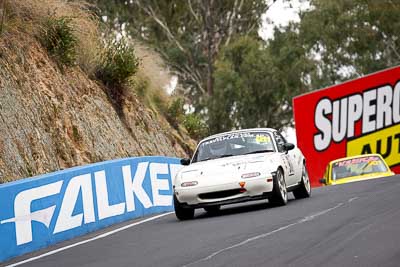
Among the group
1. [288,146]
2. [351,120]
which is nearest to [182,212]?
[288,146]

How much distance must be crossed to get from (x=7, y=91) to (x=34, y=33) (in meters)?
3.44

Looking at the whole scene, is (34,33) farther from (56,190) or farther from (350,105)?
(350,105)

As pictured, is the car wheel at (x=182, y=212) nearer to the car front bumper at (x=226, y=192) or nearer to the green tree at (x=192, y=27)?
the car front bumper at (x=226, y=192)

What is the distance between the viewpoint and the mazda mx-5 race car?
14.2 m

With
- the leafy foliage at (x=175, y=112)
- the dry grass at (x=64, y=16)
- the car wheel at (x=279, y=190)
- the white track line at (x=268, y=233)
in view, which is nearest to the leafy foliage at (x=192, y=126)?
the leafy foliage at (x=175, y=112)

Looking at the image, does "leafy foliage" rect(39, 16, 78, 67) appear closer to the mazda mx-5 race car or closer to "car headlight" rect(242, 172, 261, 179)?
the mazda mx-5 race car

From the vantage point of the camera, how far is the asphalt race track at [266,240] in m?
8.63

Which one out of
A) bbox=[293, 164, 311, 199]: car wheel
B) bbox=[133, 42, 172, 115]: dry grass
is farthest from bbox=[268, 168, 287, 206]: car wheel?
bbox=[133, 42, 172, 115]: dry grass

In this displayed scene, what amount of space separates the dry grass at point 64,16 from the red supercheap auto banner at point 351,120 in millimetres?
14886

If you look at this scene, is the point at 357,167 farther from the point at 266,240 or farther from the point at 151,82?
the point at 266,240

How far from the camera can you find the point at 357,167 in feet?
74.4

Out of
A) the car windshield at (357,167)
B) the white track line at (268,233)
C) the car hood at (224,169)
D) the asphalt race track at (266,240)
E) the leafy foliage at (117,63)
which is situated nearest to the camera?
the asphalt race track at (266,240)

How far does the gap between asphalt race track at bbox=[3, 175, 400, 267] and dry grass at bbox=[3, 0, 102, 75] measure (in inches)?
340

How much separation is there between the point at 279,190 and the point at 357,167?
8.59 meters
